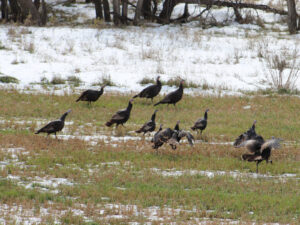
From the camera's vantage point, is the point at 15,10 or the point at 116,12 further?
the point at 15,10

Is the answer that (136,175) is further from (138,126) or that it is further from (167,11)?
(167,11)

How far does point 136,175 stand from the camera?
9.44m

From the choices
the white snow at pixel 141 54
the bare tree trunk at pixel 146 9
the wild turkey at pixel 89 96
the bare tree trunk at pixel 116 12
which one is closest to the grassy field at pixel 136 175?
the wild turkey at pixel 89 96

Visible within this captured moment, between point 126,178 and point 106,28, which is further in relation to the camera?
point 106,28

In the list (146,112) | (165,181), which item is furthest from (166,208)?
(146,112)

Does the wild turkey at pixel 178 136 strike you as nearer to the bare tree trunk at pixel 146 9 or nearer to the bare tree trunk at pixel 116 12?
the bare tree trunk at pixel 116 12

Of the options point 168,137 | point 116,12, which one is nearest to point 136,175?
point 168,137

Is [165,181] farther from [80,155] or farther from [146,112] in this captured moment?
[146,112]

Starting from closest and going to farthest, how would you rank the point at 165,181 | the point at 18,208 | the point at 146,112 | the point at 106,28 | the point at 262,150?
1. the point at 18,208
2. the point at 165,181
3. the point at 262,150
4. the point at 146,112
5. the point at 106,28

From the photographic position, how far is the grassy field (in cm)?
731

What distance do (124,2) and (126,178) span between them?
2427cm

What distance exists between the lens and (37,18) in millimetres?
31078

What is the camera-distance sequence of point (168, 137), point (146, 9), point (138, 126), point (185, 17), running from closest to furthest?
point (168, 137) → point (138, 126) → point (185, 17) → point (146, 9)

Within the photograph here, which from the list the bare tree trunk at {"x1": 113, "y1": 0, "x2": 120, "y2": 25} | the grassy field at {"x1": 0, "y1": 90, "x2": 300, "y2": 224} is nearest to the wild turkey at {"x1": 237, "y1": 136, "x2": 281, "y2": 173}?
the grassy field at {"x1": 0, "y1": 90, "x2": 300, "y2": 224}
